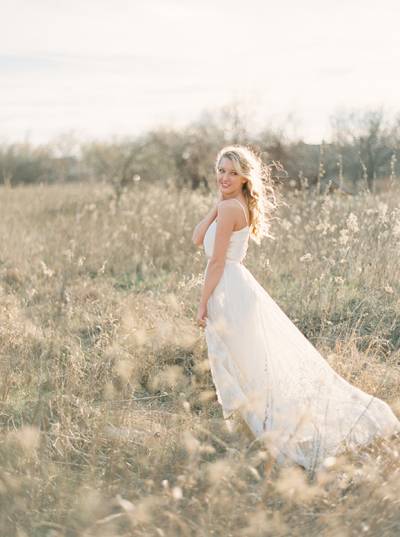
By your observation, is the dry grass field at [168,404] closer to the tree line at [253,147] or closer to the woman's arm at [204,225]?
the woman's arm at [204,225]

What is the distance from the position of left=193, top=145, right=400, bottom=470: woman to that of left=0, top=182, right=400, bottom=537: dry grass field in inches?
7.2

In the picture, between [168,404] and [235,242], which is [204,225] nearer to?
[235,242]

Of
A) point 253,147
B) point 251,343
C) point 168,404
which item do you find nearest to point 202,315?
point 251,343

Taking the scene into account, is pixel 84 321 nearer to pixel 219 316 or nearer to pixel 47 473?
pixel 219 316

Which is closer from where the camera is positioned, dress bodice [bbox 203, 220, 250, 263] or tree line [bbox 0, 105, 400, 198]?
dress bodice [bbox 203, 220, 250, 263]

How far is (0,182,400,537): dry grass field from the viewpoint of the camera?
2.91 meters

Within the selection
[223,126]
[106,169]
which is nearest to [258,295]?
[223,126]

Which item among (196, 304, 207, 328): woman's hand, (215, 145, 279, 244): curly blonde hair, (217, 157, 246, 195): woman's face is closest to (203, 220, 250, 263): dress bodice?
(215, 145, 279, 244): curly blonde hair

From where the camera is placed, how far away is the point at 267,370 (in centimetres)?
390

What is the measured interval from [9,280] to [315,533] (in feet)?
18.5

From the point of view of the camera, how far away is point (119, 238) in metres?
9.90

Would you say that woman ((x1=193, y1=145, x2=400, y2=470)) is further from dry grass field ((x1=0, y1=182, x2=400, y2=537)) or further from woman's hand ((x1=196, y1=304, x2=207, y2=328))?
dry grass field ((x1=0, y1=182, x2=400, y2=537))

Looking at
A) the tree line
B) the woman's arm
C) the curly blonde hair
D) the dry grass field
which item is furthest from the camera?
the tree line

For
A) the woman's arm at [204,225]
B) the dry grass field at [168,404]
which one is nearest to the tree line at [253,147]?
the dry grass field at [168,404]
